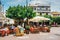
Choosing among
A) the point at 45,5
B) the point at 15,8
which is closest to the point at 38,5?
the point at 45,5

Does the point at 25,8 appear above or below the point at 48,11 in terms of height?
above

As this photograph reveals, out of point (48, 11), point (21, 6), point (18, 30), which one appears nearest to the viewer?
point (18, 30)

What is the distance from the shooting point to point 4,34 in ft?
68.2

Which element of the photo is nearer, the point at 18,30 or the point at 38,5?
the point at 18,30

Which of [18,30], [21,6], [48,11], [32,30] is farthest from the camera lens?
[48,11]

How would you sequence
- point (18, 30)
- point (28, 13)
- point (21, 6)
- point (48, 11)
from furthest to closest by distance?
1. point (48, 11)
2. point (21, 6)
3. point (28, 13)
4. point (18, 30)

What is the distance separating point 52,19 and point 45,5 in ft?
64.4

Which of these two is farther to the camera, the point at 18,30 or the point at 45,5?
the point at 45,5

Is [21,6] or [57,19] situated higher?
[21,6]

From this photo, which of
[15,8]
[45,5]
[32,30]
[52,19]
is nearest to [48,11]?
[45,5]

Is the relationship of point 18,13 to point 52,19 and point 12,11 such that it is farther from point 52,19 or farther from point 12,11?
point 52,19

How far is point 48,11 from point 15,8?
133 ft

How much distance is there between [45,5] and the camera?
278ft

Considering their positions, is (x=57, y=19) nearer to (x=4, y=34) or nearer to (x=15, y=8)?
(x=15, y=8)
